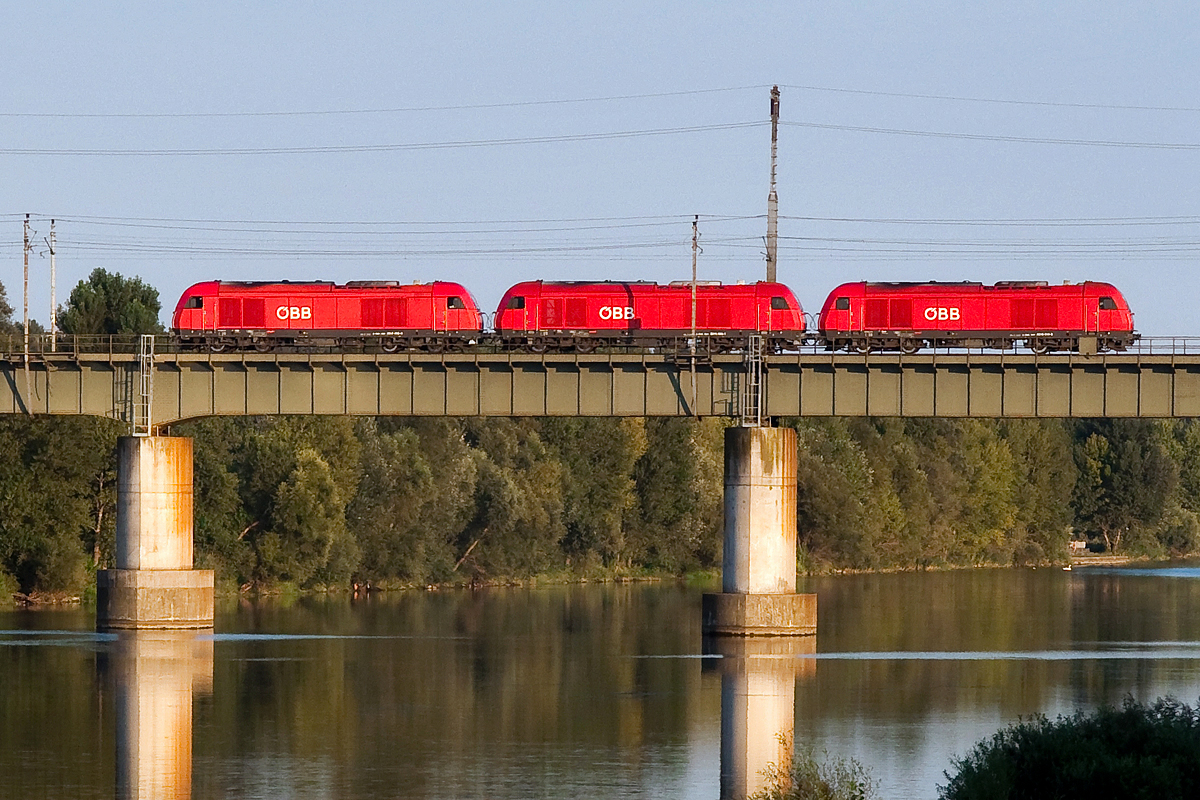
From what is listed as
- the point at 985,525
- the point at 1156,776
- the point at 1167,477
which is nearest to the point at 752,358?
the point at 1156,776

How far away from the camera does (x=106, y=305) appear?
115000 mm

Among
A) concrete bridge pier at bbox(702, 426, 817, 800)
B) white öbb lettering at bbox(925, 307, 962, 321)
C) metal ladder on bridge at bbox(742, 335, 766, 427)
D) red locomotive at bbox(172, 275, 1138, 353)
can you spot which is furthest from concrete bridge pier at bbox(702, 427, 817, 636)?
white öbb lettering at bbox(925, 307, 962, 321)

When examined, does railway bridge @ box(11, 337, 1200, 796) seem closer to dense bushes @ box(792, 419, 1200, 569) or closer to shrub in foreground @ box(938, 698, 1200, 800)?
shrub in foreground @ box(938, 698, 1200, 800)

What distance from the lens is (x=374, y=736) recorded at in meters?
50.0

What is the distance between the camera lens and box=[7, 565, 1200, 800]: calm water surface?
144 ft

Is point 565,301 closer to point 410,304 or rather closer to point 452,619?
point 410,304

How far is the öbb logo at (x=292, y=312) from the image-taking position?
8494 cm

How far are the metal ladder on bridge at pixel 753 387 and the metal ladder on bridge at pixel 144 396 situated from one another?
23265 millimetres

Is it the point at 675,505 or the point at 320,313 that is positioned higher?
the point at 320,313

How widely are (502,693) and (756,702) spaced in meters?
8.25

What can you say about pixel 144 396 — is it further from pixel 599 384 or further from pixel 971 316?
pixel 971 316

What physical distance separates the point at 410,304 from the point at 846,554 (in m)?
60.4

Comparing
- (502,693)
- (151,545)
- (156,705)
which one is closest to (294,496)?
(151,545)

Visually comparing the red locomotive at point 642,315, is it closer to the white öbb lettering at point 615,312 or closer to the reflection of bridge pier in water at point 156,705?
the white öbb lettering at point 615,312
